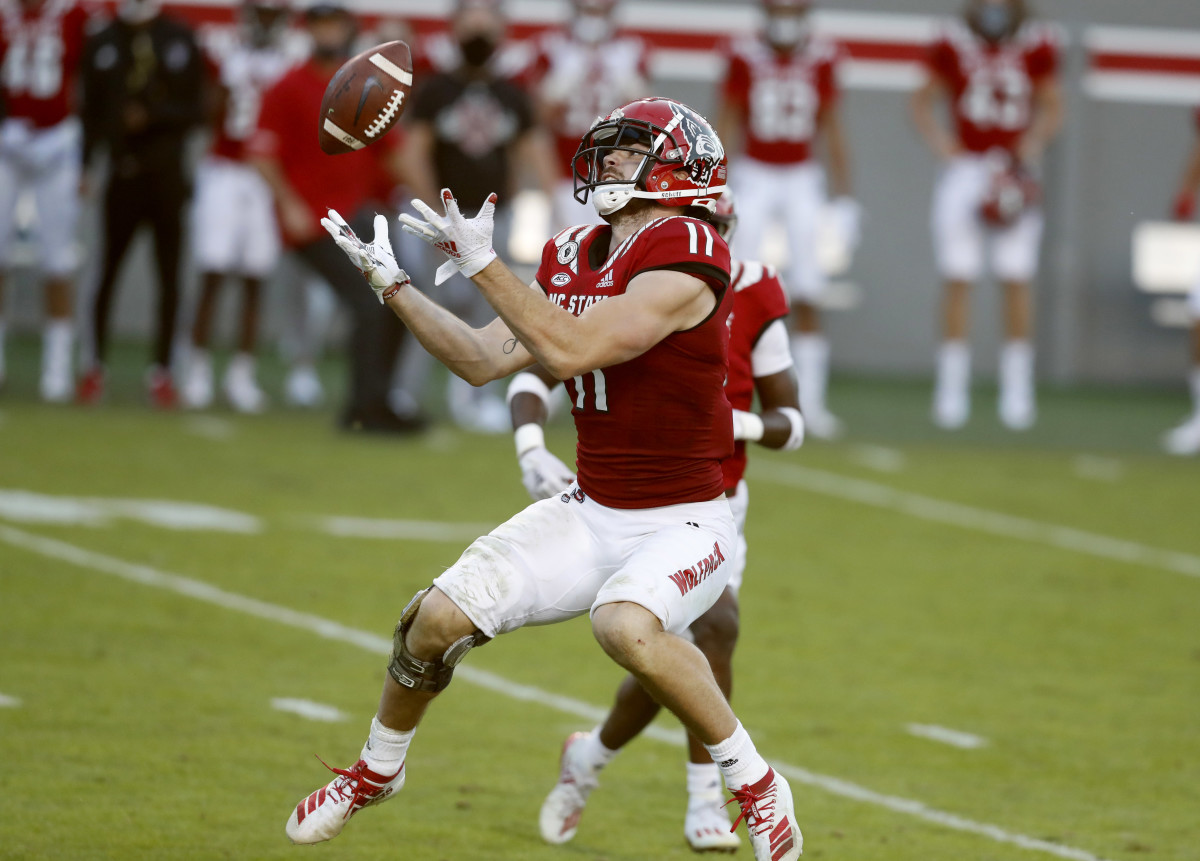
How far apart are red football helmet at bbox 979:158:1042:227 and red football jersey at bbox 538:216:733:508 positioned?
782cm

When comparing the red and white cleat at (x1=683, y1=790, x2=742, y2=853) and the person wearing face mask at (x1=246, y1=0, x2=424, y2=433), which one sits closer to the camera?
the red and white cleat at (x1=683, y1=790, x2=742, y2=853)

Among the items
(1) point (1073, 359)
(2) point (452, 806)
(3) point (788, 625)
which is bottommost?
(1) point (1073, 359)

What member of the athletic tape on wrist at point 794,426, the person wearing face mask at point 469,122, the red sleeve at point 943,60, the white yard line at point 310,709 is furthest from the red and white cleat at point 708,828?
the red sleeve at point 943,60

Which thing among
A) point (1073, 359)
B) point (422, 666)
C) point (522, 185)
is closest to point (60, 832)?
point (422, 666)

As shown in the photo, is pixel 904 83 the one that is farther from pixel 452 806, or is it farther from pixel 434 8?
pixel 452 806

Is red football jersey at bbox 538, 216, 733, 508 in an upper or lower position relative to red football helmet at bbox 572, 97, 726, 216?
lower

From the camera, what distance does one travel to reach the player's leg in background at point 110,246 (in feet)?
34.2

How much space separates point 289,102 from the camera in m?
9.88

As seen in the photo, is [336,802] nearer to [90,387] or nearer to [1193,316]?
[90,387]

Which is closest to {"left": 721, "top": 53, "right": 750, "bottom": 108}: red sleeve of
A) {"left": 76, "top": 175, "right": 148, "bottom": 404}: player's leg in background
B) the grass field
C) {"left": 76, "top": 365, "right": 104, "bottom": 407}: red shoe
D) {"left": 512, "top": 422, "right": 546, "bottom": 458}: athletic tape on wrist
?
the grass field

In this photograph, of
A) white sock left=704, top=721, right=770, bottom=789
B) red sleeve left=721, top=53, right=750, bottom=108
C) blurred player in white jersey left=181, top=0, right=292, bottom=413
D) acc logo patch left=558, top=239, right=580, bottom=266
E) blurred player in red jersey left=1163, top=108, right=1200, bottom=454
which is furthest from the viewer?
red sleeve left=721, top=53, right=750, bottom=108

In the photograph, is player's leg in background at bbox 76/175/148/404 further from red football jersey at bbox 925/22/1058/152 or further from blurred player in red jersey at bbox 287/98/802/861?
blurred player in red jersey at bbox 287/98/802/861

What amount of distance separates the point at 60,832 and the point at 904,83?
1232 centimetres

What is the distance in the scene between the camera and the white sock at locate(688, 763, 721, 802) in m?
4.28
